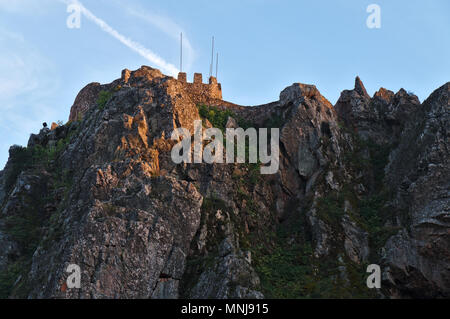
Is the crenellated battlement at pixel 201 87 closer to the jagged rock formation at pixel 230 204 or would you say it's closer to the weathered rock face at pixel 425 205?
the jagged rock formation at pixel 230 204

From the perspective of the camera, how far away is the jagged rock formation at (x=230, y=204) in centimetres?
3406

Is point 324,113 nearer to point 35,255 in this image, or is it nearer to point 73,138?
point 73,138

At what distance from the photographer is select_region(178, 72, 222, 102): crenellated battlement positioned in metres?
54.3

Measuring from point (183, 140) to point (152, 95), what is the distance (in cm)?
578

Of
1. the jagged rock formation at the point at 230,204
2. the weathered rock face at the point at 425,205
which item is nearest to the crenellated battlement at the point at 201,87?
the jagged rock formation at the point at 230,204

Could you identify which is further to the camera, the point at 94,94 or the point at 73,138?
the point at 94,94

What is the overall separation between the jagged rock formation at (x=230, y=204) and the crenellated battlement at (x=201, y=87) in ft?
7.38

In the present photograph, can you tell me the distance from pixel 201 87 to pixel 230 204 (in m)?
18.7

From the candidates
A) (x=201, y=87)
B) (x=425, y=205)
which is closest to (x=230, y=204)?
(x=425, y=205)

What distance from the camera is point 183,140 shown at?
142 feet

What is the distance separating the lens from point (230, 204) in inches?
1604

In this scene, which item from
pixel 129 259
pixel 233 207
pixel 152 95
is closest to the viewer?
pixel 129 259
